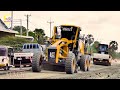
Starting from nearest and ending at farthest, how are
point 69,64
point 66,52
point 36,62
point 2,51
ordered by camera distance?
point 69,64 → point 36,62 → point 66,52 → point 2,51

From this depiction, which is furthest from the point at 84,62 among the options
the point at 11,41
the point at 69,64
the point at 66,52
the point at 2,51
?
the point at 11,41

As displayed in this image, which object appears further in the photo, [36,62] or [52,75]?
[36,62]

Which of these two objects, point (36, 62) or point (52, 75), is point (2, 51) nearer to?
point (36, 62)

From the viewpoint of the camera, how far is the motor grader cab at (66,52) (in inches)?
856

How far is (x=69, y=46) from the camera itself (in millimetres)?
→ 24016

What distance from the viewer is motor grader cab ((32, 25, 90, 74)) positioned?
2173 cm

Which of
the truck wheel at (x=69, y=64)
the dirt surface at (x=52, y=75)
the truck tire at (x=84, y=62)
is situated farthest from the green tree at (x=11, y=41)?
the truck wheel at (x=69, y=64)

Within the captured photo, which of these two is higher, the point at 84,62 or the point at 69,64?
the point at 84,62

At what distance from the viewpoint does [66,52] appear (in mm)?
23328

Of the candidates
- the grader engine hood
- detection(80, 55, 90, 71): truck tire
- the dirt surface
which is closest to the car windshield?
the dirt surface

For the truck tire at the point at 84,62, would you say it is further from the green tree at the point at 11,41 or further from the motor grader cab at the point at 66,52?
the green tree at the point at 11,41

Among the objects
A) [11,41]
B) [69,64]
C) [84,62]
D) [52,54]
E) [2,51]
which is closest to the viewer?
[69,64]

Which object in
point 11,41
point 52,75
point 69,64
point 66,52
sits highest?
point 11,41
